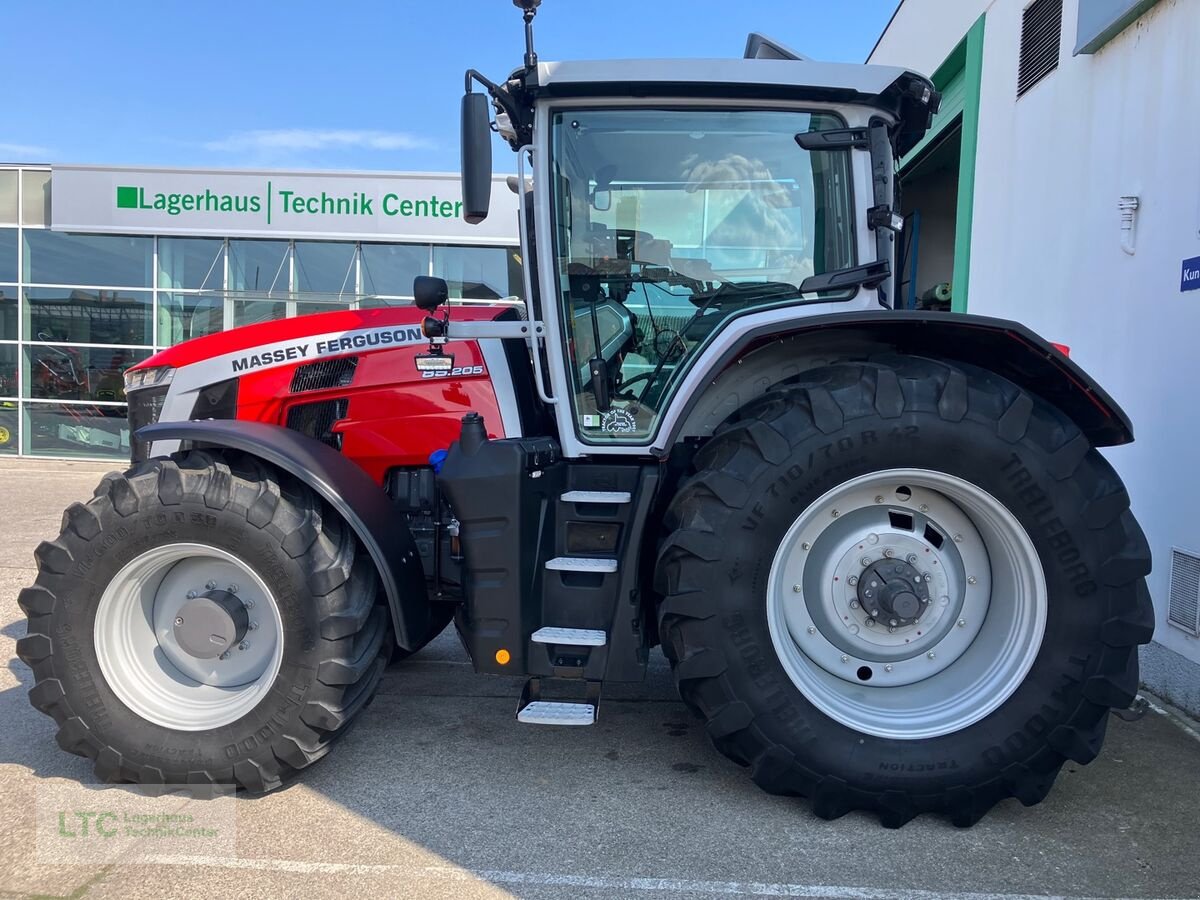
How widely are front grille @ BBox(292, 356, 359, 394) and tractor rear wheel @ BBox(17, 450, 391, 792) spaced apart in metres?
0.55

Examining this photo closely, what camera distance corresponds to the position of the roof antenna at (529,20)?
283cm

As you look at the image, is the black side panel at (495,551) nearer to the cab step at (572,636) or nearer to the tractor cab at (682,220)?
the cab step at (572,636)

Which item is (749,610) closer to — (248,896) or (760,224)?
(760,224)

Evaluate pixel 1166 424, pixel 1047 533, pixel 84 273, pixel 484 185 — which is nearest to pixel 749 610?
pixel 1047 533

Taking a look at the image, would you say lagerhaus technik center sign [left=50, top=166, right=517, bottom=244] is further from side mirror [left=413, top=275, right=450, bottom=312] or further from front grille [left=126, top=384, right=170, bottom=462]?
side mirror [left=413, top=275, right=450, bottom=312]

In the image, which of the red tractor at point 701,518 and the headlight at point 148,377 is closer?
the red tractor at point 701,518

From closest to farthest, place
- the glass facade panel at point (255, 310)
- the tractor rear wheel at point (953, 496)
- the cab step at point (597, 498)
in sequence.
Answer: the tractor rear wheel at point (953, 496) → the cab step at point (597, 498) → the glass facade panel at point (255, 310)

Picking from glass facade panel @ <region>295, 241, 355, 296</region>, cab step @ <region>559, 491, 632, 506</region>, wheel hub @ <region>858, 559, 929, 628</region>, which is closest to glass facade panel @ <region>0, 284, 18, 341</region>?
glass facade panel @ <region>295, 241, 355, 296</region>

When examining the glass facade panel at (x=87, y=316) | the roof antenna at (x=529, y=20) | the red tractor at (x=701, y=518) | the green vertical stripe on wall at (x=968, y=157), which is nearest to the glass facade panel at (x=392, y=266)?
the glass facade panel at (x=87, y=316)

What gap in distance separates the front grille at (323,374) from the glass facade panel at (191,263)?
1046 cm

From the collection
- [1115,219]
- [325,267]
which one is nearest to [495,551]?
[1115,219]

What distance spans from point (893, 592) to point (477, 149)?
2.00 metres

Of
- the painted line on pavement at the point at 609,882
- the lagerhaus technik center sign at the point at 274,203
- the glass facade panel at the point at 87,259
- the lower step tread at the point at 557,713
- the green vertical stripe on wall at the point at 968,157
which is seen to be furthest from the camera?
the glass facade panel at the point at 87,259

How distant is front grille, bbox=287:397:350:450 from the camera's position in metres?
3.44
